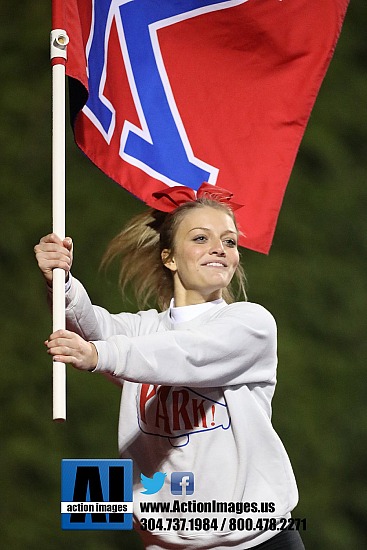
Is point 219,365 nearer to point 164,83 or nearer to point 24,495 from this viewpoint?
point 164,83

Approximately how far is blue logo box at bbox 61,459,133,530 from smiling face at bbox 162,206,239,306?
0.42 metres

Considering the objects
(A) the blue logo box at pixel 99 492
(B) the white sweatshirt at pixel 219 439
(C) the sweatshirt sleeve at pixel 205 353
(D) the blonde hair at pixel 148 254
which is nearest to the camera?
(C) the sweatshirt sleeve at pixel 205 353

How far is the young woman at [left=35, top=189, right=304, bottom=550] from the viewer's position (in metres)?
2.10

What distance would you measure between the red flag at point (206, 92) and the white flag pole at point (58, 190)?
30 cm

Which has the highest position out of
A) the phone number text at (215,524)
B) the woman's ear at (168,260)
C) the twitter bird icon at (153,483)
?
the woman's ear at (168,260)

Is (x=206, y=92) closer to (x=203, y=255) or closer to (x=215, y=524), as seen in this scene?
(x=203, y=255)

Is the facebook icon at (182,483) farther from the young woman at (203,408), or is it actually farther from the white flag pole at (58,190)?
the white flag pole at (58,190)

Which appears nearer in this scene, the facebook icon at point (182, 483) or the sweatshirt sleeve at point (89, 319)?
the facebook icon at point (182, 483)

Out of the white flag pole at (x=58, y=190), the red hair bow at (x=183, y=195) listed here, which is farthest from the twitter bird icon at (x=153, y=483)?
the red hair bow at (x=183, y=195)

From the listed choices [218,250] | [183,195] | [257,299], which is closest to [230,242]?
[218,250]

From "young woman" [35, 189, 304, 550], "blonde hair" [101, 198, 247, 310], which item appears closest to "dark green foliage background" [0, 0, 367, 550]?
"blonde hair" [101, 198, 247, 310]

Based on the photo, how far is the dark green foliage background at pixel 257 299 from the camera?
12.4 ft

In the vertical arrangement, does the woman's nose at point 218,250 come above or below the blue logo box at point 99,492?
above

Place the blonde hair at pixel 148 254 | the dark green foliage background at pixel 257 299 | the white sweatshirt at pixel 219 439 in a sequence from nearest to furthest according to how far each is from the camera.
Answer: the white sweatshirt at pixel 219 439
the blonde hair at pixel 148 254
the dark green foliage background at pixel 257 299
